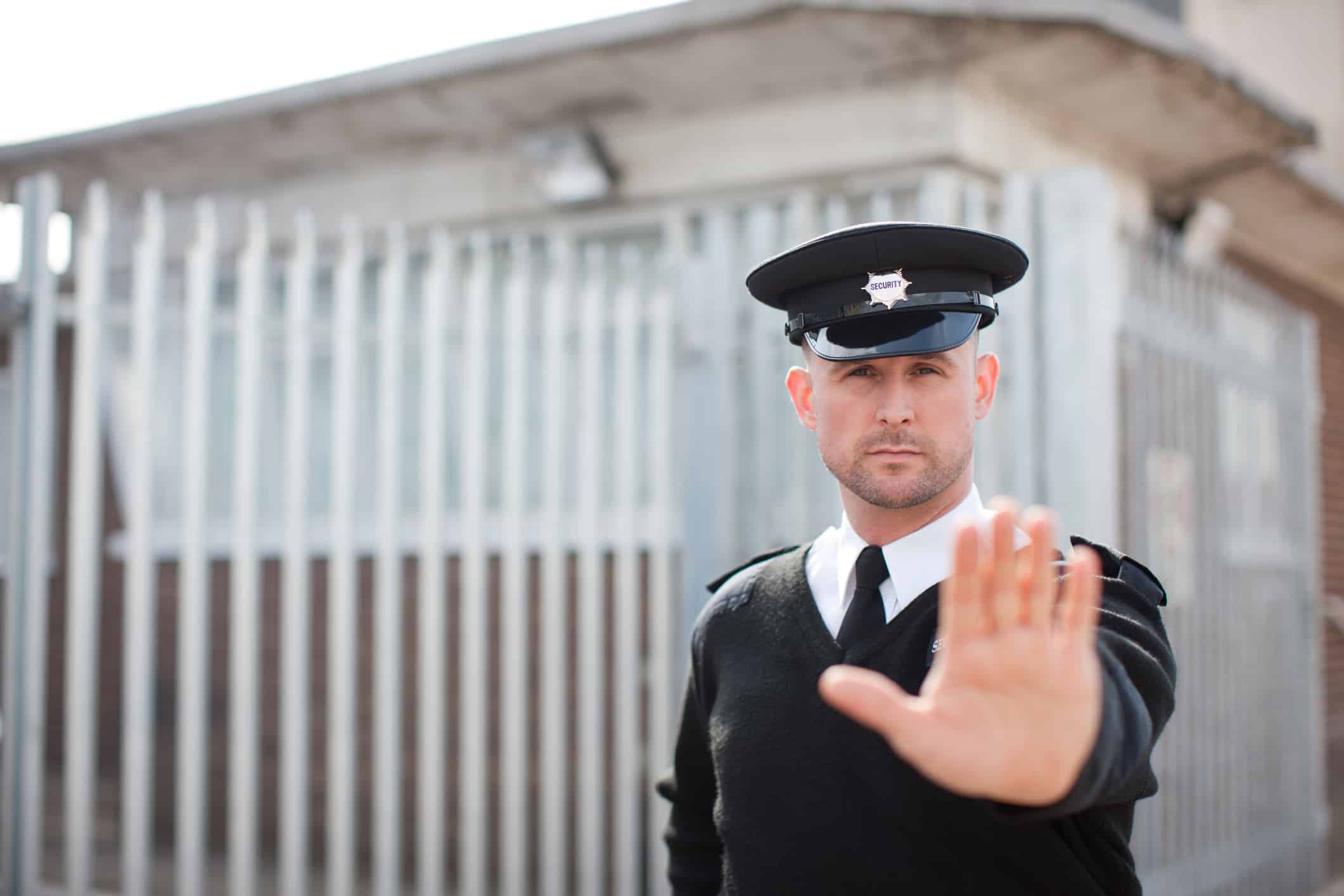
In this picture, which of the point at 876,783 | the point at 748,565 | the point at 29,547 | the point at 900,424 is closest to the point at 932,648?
the point at 876,783

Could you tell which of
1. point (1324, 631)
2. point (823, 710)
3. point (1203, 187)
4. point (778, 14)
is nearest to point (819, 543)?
point (823, 710)

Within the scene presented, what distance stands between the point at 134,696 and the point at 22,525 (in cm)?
59

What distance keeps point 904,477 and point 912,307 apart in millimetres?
242

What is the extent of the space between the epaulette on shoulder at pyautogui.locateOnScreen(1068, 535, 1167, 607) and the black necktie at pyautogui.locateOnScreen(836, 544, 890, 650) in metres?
0.29

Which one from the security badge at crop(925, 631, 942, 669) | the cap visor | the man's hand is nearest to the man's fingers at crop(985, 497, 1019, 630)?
the man's hand

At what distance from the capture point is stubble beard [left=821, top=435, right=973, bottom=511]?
1.65 metres

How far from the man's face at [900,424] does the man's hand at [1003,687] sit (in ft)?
1.49

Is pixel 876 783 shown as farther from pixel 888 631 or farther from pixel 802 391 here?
pixel 802 391

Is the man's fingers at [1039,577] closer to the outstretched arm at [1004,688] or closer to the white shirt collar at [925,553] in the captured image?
the outstretched arm at [1004,688]

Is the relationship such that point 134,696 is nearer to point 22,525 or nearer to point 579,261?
point 22,525

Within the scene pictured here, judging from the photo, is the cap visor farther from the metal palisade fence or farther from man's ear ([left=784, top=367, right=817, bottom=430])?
the metal palisade fence

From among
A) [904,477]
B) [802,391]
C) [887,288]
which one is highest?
[887,288]

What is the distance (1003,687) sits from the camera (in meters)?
1.17

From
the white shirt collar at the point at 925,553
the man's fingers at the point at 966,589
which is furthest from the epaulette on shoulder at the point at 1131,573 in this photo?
the man's fingers at the point at 966,589
